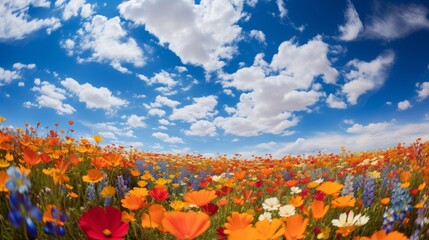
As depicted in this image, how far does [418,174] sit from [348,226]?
229 centimetres

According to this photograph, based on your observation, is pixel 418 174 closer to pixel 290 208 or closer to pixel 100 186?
pixel 290 208

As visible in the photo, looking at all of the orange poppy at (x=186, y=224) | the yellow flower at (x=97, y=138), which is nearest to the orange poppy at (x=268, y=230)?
the orange poppy at (x=186, y=224)

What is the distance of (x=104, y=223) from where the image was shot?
103 centimetres

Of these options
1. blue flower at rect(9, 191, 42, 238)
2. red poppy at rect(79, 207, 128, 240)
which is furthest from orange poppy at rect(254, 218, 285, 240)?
blue flower at rect(9, 191, 42, 238)

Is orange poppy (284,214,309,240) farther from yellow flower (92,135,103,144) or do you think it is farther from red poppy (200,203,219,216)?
yellow flower (92,135,103,144)

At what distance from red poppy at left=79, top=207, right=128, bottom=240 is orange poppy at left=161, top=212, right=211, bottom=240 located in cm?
18

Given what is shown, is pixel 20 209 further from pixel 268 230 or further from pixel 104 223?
pixel 268 230

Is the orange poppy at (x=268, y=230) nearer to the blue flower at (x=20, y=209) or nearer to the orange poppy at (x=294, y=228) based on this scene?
the orange poppy at (x=294, y=228)

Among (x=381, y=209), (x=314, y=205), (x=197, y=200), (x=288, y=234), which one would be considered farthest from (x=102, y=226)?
(x=381, y=209)

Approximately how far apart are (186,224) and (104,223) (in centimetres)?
29

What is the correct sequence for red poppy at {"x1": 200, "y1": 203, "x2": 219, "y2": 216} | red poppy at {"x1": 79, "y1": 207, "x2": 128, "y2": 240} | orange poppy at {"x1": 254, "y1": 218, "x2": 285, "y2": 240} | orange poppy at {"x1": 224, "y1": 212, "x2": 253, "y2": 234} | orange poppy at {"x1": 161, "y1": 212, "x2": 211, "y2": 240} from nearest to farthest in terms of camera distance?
orange poppy at {"x1": 161, "y1": 212, "x2": 211, "y2": 240}, red poppy at {"x1": 79, "y1": 207, "x2": 128, "y2": 240}, orange poppy at {"x1": 254, "y1": 218, "x2": 285, "y2": 240}, orange poppy at {"x1": 224, "y1": 212, "x2": 253, "y2": 234}, red poppy at {"x1": 200, "y1": 203, "x2": 219, "y2": 216}

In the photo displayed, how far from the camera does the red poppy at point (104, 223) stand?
1.00m

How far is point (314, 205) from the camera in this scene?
4.97 feet

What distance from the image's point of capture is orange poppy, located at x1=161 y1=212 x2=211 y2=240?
886mm
